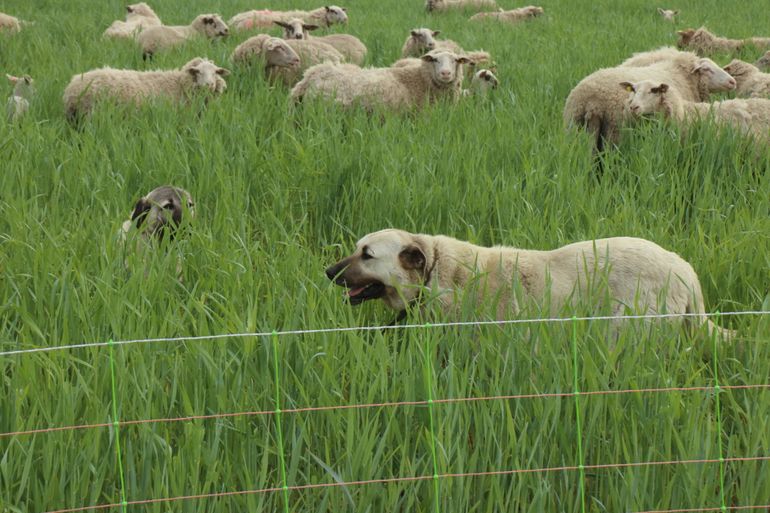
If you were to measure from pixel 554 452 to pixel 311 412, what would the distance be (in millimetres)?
801

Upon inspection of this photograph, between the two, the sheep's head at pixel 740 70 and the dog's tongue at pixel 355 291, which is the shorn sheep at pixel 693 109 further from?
the dog's tongue at pixel 355 291

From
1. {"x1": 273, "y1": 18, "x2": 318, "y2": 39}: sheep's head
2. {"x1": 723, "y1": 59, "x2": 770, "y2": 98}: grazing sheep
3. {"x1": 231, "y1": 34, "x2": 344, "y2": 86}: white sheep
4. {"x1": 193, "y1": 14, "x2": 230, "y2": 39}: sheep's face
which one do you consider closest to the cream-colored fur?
{"x1": 723, "y1": 59, "x2": 770, "y2": 98}: grazing sheep

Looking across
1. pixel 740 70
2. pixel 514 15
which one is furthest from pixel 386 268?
pixel 514 15

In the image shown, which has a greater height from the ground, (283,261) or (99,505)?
(283,261)

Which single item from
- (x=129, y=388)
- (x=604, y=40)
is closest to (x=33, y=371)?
(x=129, y=388)

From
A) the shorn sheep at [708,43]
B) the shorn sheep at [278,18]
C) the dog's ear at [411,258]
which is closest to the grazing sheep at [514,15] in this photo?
the shorn sheep at [278,18]

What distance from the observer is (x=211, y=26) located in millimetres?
13211

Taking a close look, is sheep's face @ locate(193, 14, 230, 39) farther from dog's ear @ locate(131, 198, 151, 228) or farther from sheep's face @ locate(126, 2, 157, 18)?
dog's ear @ locate(131, 198, 151, 228)

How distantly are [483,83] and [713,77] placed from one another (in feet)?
7.36

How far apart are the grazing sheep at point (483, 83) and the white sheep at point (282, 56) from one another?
1.44 metres

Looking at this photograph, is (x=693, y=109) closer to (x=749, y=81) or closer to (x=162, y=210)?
(x=749, y=81)

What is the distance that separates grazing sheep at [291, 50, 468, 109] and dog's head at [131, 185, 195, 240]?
3128 mm

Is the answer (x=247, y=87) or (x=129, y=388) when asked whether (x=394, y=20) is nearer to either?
(x=247, y=87)

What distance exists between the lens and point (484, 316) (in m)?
3.83
